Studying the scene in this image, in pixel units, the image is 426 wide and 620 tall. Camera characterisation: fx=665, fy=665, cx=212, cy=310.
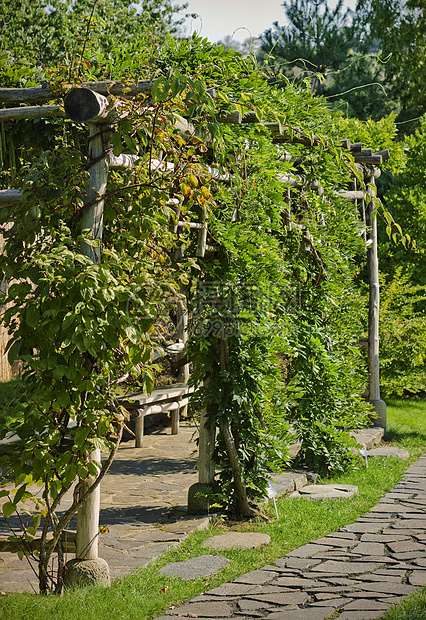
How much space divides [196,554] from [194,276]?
6.63 feet

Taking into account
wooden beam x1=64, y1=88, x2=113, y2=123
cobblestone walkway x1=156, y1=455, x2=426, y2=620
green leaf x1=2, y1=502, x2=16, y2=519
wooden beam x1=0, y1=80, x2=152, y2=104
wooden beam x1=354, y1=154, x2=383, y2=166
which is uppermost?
wooden beam x1=354, y1=154, x2=383, y2=166

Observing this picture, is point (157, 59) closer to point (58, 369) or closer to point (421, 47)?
point (58, 369)

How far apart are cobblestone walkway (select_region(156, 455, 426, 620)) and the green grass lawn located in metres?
0.12

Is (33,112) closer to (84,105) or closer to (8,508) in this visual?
(84,105)

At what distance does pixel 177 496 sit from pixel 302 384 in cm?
168

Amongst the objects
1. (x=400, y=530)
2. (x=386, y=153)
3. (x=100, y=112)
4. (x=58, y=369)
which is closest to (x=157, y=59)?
(x=100, y=112)

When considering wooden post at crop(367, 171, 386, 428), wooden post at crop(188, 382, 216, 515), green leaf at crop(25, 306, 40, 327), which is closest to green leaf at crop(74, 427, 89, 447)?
green leaf at crop(25, 306, 40, 327)

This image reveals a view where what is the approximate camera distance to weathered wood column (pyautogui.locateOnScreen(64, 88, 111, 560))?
3584mm

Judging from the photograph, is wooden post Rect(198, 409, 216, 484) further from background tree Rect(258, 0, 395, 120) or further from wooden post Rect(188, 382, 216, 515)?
background tree Rect(258, 0, 395, 120)

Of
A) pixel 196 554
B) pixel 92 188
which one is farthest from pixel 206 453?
pixel 92 188

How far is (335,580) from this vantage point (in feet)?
Answer: 13.3

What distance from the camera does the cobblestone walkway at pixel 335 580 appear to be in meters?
3.56

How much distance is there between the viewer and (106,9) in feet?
55.0

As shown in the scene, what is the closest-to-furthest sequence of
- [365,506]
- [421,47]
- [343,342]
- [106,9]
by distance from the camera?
[365,506] < [343,342] < [106,9] < [421,47]
